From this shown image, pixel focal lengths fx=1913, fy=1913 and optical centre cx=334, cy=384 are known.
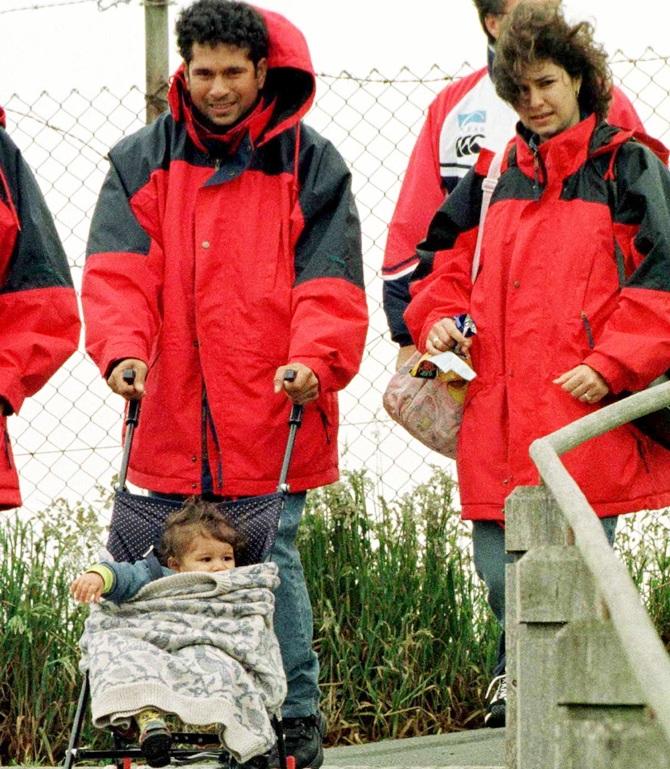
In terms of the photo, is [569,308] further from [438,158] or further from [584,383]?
[438,158]

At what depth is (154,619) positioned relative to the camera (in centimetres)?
491

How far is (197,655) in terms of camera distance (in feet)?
15.8

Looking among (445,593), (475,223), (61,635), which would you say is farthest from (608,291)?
(61,635)

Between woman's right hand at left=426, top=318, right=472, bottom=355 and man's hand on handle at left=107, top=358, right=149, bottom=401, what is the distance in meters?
0.83

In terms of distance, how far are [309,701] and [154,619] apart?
2.81 ft

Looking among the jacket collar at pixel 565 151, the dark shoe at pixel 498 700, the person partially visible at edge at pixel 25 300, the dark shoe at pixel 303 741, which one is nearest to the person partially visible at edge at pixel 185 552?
the person partially visible at edge at pixel 25 300

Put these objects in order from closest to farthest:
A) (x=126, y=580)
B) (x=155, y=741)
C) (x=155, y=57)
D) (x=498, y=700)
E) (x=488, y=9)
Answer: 1. (x=155, y=741)
2. (x=126, y=580)
3. (x=498, y=700)
4. (x=488, y=9)
5. (x=155, y=57)

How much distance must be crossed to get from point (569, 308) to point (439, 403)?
0.54m

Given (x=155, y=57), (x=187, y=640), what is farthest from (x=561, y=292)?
(x=155, y=57)

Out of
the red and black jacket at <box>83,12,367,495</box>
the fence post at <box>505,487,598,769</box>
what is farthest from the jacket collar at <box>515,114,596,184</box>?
the fence post at <box>505,487,598,769</box>

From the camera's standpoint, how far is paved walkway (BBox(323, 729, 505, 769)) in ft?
20.2

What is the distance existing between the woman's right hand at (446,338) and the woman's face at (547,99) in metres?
0.60

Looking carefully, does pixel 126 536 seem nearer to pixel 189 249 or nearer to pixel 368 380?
pixel 189 249

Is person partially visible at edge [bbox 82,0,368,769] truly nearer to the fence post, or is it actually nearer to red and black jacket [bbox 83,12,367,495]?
red and black jacket [bbox 83,12,367,495]
